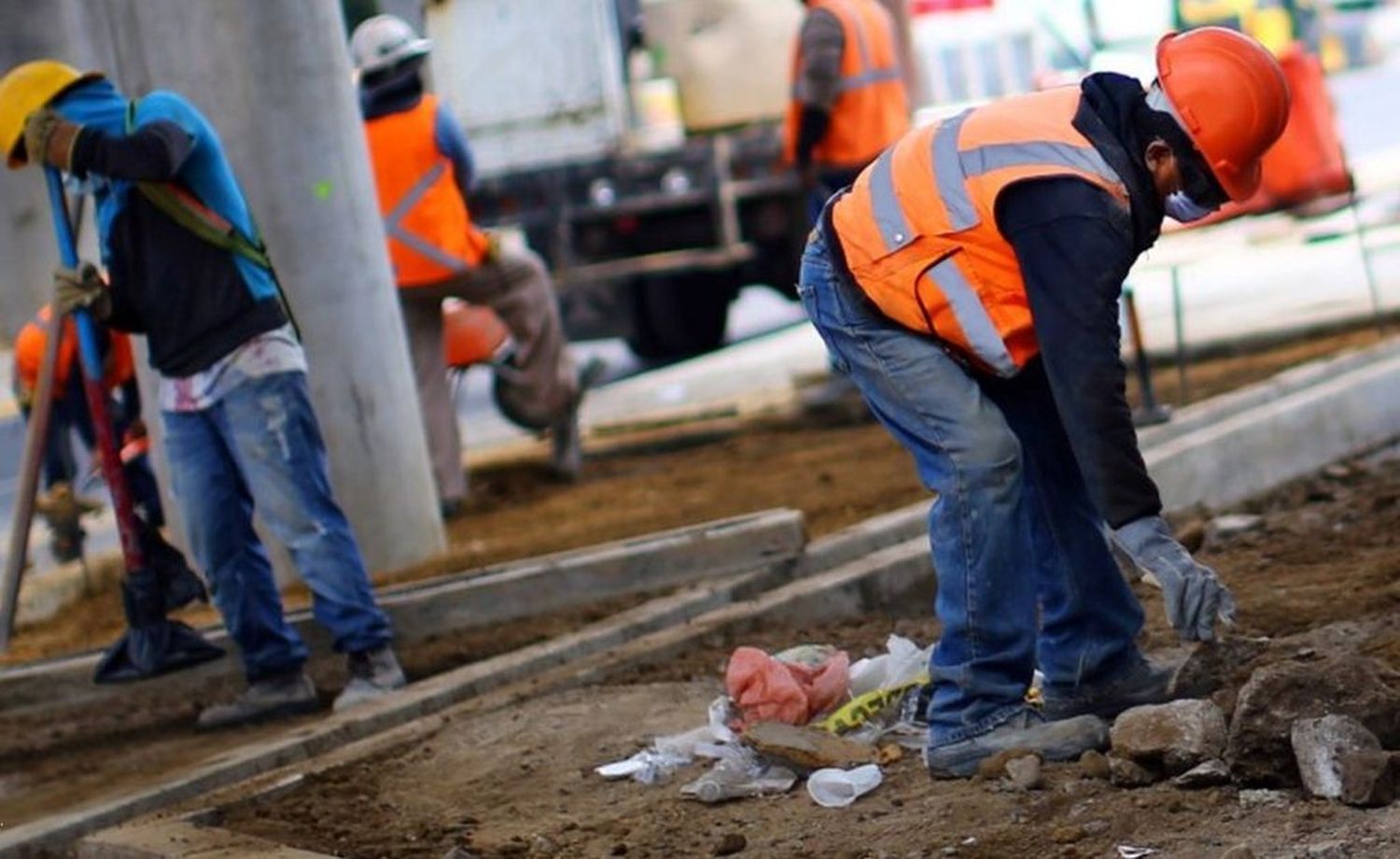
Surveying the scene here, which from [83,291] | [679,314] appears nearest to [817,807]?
[83,291]

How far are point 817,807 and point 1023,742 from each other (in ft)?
1.51

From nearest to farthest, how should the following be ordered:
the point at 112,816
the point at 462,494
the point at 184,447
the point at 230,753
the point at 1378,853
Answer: the point at 1378,853
the point at 112,816
the point at 230,753
the point at 184,447
the point at 462,494

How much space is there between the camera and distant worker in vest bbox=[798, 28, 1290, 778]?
520cm

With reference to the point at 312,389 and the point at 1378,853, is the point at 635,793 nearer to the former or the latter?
the point at 1378,853

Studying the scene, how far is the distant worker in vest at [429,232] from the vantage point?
36.2 feet

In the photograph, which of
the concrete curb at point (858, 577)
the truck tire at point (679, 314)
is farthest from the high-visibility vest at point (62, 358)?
the truck tire at point (679, 314)

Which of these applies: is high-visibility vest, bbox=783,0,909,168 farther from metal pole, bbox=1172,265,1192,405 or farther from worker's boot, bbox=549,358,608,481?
metal pole, bbox=1172,265,1192,405

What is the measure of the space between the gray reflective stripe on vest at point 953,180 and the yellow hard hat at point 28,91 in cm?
307

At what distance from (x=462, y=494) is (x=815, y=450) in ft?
5.08

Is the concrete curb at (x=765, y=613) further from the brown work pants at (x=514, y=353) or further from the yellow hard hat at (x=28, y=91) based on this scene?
the brown work pants at (x=514, y=353)

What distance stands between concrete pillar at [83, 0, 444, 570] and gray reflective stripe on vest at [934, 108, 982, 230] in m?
4.25

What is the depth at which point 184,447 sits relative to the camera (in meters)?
7.68

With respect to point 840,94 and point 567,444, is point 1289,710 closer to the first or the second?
point 567,444

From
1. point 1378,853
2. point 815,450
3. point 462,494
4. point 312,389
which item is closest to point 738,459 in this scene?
point 815,450
